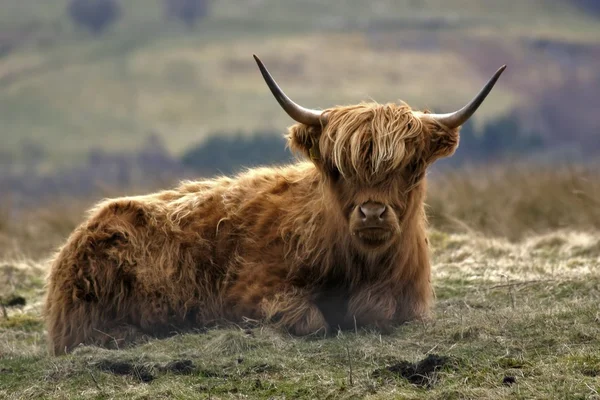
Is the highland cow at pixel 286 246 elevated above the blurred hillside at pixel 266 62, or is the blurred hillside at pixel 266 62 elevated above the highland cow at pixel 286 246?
the blurred hillside at pixel 266 62

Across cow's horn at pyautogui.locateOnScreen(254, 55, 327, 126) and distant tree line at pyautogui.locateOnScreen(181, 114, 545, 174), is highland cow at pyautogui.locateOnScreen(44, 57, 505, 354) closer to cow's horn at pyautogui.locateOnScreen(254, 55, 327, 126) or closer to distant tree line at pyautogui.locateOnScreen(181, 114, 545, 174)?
cow's horn at pyautogui.locateOnScreen(254, 55, 327, 126)

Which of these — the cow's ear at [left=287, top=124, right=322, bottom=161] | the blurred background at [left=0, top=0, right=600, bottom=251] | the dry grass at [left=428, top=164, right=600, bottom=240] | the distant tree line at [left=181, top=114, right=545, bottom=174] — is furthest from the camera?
the blurred background at [left=0, top=0, right=600, bottom=251]

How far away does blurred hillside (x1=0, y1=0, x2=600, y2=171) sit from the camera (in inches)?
1323

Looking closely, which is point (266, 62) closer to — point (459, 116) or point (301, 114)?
point (301, 114)

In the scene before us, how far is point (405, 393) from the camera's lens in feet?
13.6

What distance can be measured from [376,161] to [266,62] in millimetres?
39901

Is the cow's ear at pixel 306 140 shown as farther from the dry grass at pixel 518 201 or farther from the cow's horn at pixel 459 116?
the dry grass at pixel 518 201

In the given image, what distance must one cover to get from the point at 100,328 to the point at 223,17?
5209 cm

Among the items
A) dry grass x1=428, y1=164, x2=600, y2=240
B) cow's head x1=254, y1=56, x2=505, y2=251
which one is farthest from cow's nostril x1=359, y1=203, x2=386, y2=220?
dry grass x1=428, y1=164, x2=600, y2=240

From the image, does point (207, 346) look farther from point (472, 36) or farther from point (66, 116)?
point (66, 116)

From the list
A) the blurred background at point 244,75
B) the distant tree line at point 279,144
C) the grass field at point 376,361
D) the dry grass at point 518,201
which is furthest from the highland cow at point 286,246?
the distant tree line at point 279,144

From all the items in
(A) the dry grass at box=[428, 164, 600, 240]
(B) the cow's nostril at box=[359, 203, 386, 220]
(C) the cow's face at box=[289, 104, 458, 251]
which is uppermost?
(C) the cow's face at box=[289, 104, 458, 251]

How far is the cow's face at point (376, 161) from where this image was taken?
209 inches

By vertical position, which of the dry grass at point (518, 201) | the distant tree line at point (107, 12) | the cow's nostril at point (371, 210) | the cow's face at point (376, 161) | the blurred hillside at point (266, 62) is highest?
the distant tree line at point (107, 12)
